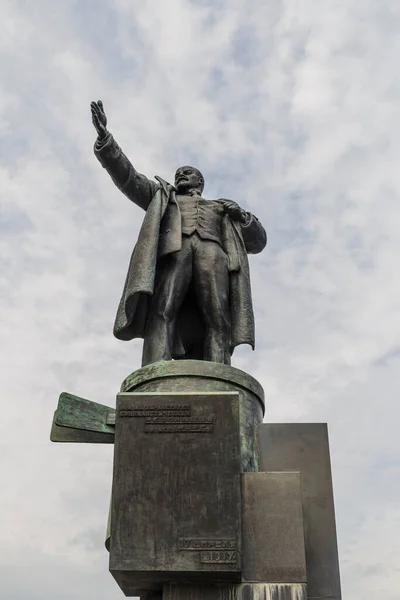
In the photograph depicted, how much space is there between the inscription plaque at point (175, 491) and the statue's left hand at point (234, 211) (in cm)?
315

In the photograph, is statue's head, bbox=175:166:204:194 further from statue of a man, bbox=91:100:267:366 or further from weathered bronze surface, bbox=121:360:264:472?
weathered bronze surface, bbox=121:360:264:472

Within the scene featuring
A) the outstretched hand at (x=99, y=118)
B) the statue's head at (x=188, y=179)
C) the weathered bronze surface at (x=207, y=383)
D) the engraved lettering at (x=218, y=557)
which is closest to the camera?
the engraved lettering at (x=218, y=557)

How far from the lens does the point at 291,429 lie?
695cm

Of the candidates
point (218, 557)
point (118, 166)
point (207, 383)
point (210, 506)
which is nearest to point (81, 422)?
point (207, 383)

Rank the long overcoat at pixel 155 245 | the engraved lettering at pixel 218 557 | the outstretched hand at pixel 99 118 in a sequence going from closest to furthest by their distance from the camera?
the engraved lettering at pixel 218 557
the long overcoat at pixel 155 245
the outstretched hand at pixel 99 118

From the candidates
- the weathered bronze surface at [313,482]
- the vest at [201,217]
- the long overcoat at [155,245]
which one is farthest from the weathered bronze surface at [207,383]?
the vest at [201,217]

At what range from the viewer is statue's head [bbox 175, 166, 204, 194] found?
9414 millimetres

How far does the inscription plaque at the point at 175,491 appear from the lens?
18.9 feet

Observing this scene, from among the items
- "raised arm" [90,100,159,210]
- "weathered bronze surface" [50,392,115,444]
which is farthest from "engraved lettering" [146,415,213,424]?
"raised arm" [90,100,159,210]

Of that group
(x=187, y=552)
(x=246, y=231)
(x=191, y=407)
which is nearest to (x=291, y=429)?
(x=191, y=407)

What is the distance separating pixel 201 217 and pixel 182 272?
88 centimetres

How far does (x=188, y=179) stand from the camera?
31.1 feet

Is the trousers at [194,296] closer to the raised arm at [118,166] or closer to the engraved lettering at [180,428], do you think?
the raised arm at [118,166]

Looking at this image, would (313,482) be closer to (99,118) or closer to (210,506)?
(210,506)
